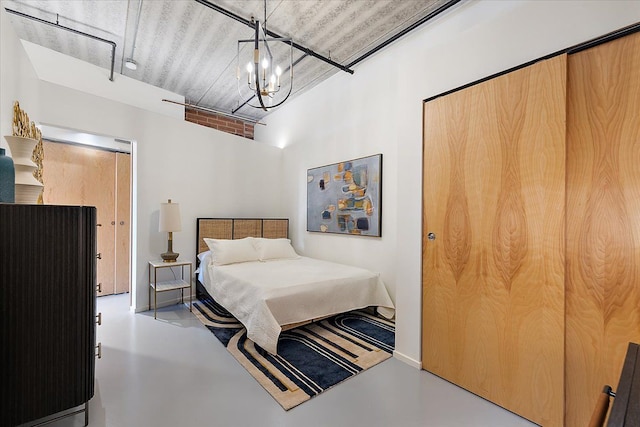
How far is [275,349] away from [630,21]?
298cm

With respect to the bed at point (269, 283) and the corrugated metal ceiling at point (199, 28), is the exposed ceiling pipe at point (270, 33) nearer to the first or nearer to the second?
the corrugated metal ceiling at point (199, 28)

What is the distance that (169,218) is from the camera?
3498 mm

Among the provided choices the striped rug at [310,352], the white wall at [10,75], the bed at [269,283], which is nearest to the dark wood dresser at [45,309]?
the white wall at [10,75]

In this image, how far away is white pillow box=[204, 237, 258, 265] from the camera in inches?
142

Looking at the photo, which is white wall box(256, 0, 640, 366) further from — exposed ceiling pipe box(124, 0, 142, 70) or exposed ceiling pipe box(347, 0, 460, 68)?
exposed ceiling pipe box(124, 0, 142, 70)

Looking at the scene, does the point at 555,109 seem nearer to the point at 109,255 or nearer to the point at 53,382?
the point at 53,382

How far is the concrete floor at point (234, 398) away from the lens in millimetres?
1690

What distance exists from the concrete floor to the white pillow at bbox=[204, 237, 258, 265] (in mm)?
1225

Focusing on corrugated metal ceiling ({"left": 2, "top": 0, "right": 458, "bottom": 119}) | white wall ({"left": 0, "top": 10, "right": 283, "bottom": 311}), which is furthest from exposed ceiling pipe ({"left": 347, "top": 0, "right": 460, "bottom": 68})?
white wall ({"left": 0, "top": 10, "right": 283, "bottom": 311})

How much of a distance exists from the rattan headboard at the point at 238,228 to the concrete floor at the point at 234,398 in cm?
177

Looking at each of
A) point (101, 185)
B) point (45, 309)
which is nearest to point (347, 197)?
point (45, 309)

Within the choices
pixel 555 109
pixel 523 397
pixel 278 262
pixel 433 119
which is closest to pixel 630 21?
pixel 555 109

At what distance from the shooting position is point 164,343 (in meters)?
2.66

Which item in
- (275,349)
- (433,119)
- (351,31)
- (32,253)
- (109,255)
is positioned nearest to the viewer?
(32,253)
